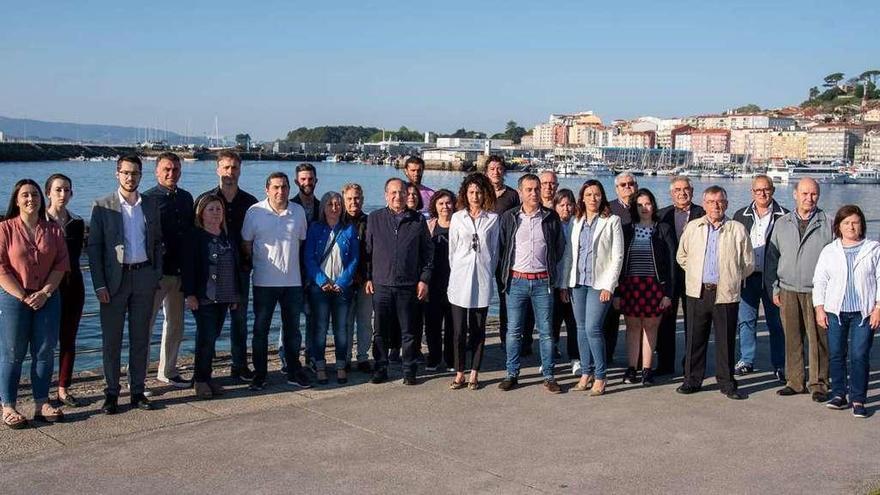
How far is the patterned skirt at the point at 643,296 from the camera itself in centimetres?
678

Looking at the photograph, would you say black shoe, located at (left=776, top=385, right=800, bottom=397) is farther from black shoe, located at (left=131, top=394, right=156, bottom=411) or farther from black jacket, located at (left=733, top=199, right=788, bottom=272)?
black shoe, located at (left=131, top=394, right=156, bottom=411)

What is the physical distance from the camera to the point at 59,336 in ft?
19.1

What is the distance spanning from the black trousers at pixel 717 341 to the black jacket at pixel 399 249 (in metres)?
2.21

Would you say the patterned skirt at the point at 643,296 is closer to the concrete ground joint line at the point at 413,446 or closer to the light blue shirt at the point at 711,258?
the light blue shirt at the point at 711,258

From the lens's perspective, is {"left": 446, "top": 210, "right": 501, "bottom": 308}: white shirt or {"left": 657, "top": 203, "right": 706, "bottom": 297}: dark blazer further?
{"left": 657, "top": 203, "right": 706, "bottom": 297}: dark blazer

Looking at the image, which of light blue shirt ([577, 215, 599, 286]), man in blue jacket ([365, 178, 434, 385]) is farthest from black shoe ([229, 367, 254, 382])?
light blue shirt ([577, 215, 599, 286])

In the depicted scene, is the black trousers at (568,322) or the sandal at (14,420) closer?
the sandal at (14,420)

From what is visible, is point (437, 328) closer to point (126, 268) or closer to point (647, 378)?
point (647, 378)

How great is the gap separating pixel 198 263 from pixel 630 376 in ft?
11.8

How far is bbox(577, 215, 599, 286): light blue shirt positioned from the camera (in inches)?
254

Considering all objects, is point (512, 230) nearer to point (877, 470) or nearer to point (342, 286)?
point (342, 286)

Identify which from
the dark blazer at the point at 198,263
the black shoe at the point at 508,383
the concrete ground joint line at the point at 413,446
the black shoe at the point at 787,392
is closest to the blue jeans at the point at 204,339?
the dark blazer at the point at 198,263

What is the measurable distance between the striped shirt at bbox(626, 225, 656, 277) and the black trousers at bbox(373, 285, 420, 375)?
1831 millimetres

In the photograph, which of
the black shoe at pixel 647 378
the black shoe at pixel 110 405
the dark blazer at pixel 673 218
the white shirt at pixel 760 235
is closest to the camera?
the black shoe at pixel 110 405
